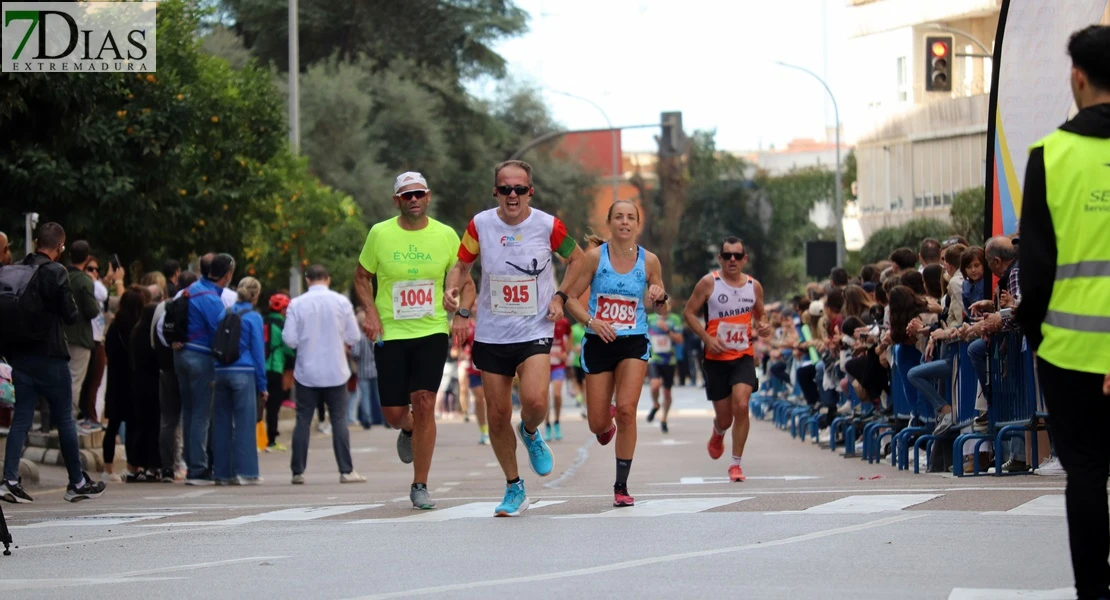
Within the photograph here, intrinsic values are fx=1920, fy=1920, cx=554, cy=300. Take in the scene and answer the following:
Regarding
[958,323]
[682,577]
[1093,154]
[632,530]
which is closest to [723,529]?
[632,530]

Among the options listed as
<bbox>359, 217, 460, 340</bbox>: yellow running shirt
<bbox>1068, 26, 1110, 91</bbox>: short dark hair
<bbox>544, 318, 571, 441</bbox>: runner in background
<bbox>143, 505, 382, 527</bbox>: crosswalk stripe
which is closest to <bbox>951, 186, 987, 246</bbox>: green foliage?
<bbox>544, 318, 571, 441</bbox>: runner in background

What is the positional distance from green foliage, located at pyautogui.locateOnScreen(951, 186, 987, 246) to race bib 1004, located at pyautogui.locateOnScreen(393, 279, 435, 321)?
105 feet

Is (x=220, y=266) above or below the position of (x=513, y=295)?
above

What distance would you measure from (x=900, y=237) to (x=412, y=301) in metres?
45.7

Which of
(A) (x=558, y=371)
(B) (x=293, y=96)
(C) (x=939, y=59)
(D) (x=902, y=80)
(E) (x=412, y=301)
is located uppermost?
(D) (x=902, y=80)

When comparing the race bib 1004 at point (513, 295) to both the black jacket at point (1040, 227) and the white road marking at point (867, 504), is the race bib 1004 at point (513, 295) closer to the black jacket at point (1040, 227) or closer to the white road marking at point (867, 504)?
the white road marking at point (867, 504)

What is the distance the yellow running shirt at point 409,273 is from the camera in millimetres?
11938

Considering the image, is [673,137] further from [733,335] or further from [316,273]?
[733,335]

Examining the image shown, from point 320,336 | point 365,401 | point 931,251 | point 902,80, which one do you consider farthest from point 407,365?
point 902,80

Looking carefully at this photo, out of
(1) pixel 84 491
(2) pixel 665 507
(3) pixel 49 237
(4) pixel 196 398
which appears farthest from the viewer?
(4) pixel 196 398

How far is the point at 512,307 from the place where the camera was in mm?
11094

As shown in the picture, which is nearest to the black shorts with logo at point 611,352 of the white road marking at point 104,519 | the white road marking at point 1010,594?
the white road marking at point 104,519

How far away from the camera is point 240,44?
53.8m

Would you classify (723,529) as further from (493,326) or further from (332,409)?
(332,409)
